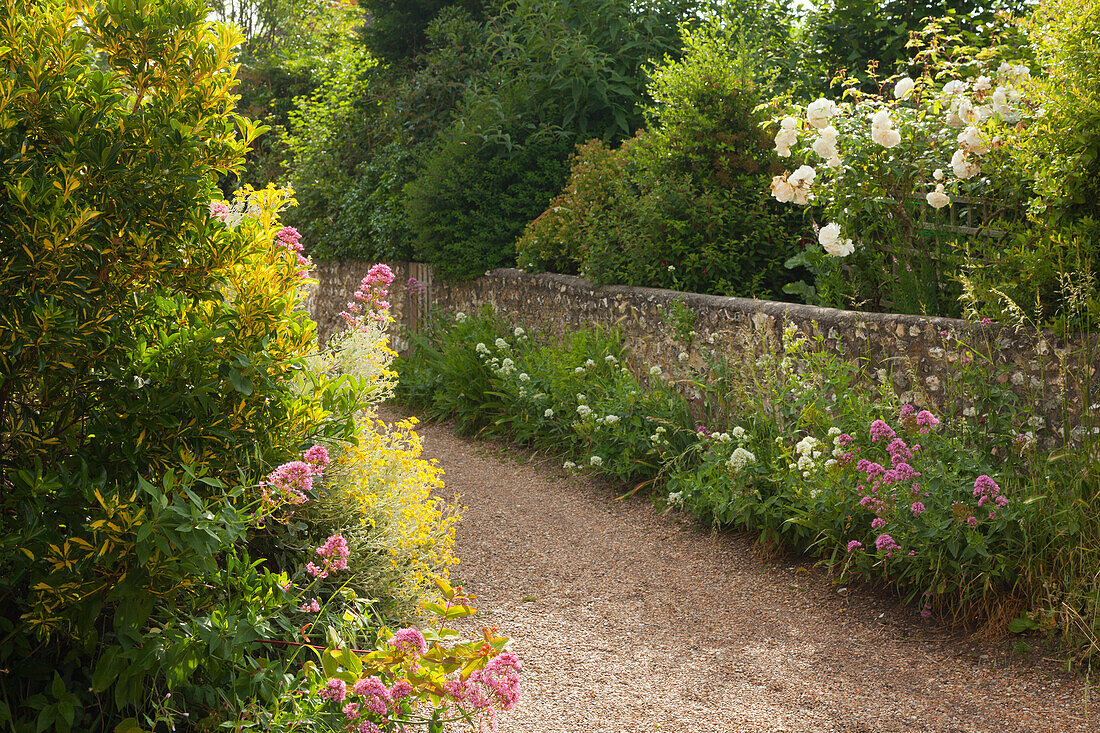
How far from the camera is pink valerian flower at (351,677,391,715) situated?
7.23 feet

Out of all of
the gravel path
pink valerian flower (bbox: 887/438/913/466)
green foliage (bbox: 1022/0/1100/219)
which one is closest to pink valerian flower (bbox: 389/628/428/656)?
the gravel path

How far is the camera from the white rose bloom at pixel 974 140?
457 centimetres

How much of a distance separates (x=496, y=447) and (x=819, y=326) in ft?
9.52

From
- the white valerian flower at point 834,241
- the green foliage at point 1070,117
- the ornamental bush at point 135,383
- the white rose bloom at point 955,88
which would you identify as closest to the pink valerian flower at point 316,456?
the ornamental bush at point 135,383

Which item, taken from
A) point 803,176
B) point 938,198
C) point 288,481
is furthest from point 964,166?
point 288,481

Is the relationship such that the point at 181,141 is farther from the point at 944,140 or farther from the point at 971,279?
the point at 944,140

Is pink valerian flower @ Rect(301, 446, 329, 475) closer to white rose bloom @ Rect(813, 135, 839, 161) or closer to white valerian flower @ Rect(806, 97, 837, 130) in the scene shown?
white rose bloom @ Rect(813, 135, 839, 161)

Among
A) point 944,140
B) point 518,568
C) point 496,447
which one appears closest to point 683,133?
point 944,140

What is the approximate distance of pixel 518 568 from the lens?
15.4 ft

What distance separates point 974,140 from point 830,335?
1243 millimetres

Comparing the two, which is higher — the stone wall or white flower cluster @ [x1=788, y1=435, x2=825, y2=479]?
the stone wall

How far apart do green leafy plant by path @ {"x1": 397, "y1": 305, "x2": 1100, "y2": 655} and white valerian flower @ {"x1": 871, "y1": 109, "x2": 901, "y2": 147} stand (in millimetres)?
1215

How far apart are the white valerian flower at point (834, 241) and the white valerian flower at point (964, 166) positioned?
2.50 ft

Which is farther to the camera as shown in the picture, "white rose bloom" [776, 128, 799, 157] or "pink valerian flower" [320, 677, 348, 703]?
"white rose bloom" [776, 128, 799, 157]
